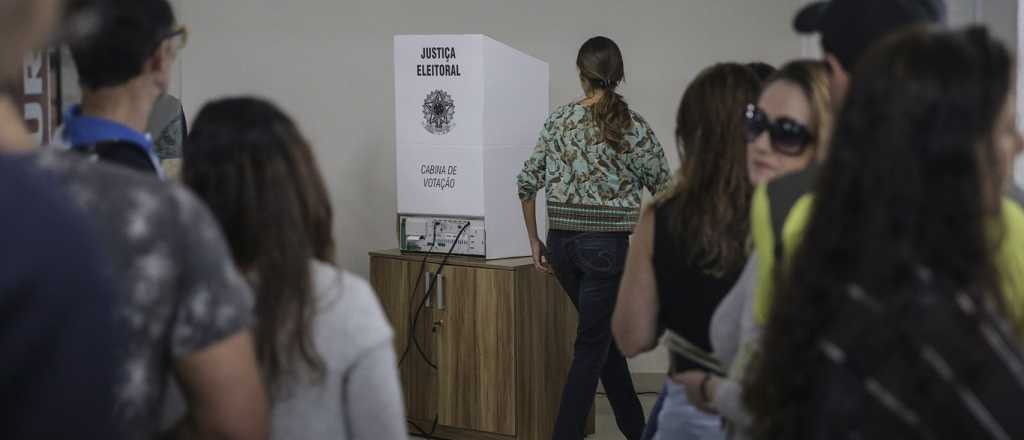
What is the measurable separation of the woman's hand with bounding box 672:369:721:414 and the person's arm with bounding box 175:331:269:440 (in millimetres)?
669

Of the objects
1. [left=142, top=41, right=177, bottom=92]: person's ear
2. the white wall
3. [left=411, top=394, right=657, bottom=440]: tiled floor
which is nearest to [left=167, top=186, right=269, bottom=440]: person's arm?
[left=142, top=41, right=177, bottom=92]: person's ear

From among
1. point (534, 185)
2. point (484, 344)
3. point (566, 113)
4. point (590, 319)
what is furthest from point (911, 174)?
point (484, 344)

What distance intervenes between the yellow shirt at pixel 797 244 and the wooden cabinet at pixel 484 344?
8.20ft

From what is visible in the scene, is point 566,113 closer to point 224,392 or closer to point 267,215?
point 267,215

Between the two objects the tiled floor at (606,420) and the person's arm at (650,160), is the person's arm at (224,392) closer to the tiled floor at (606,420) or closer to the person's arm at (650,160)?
the person's arm at (650,160)

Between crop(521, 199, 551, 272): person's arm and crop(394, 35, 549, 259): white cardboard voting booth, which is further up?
crop(394, 35, 549, 259): white cardboard voting booth

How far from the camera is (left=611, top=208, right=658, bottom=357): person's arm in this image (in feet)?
6.40

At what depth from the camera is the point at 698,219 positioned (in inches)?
76.0

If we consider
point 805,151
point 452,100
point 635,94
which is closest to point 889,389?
point 805,151

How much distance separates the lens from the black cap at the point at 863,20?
149 cm

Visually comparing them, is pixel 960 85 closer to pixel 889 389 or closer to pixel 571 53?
pixel 889 389

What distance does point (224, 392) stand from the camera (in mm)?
1151

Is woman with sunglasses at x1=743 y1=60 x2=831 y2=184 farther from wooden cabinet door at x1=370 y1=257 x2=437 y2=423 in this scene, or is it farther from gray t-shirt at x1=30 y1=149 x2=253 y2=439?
wooden cabinet door at x1=370 y1=257 x2=437 y2=423

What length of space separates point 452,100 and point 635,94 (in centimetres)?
135
